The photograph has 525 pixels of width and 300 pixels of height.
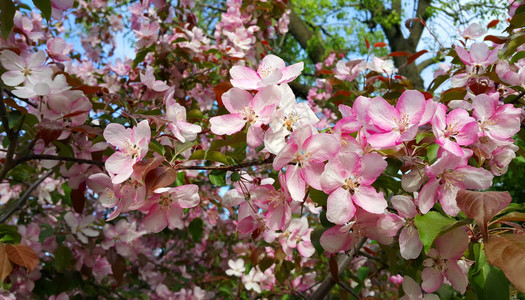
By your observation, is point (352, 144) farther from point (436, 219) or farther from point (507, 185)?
point (507, 185)

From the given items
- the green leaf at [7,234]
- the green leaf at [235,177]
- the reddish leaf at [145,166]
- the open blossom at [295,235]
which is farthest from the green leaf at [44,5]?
the open blossom at [295,235]

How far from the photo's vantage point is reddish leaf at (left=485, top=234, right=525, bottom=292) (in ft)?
1.73

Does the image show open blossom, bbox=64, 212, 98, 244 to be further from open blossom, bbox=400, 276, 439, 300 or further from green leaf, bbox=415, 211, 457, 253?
green leaf, bbox=415, 211, 457, 253

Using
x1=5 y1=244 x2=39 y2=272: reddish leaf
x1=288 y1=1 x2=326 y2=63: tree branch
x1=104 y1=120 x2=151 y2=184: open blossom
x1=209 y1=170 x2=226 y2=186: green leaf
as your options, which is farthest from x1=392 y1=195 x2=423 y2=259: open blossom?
x1=288 y1=1 x2=326 y2=63: tree branch

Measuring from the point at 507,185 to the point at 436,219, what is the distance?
485cm

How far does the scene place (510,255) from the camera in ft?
1.85

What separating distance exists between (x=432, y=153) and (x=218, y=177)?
44 centimetres

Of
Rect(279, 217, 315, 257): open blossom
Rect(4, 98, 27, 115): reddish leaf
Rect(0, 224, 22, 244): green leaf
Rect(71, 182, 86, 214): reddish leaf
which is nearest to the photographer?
Rect(4, 98, 27, 115): reddish leaf

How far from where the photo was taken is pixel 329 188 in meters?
0.69

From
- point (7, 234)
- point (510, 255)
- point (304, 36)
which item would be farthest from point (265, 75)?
point (304, 36)

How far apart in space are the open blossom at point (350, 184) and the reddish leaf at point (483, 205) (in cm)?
13

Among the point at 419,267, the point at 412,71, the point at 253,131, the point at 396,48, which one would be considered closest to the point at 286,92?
the point at 253,131

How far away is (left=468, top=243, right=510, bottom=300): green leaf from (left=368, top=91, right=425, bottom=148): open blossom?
0.26m

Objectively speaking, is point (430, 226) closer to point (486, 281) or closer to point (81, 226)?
point (486, 281)
